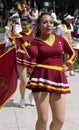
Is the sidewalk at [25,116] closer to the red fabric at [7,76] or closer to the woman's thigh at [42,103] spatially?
the red fabric at [7,76]

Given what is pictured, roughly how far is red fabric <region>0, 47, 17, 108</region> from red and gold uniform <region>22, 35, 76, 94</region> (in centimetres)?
84

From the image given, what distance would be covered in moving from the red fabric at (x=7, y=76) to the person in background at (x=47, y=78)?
0.84m

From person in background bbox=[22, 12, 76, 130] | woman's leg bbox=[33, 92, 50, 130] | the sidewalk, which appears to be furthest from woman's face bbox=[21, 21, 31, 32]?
woman's leg bbox=[33, 92, 50, 130]

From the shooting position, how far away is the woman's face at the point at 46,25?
15.1 feet

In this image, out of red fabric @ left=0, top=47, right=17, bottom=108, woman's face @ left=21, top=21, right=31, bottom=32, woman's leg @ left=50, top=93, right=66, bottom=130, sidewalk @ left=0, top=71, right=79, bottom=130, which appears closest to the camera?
woman's leg @ left=50, top=93, right=66, bottom=130

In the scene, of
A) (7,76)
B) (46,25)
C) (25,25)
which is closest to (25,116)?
Answer: (7,76)

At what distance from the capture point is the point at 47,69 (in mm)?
4613

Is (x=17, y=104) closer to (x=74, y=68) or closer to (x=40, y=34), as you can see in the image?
(x=40, y=34)

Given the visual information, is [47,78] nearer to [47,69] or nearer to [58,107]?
[47,69]

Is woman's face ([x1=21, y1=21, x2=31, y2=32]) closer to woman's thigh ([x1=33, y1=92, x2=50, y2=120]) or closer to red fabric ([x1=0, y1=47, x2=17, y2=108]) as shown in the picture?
red fabric ([x1=0, y1=47, x2=17, y2=108])

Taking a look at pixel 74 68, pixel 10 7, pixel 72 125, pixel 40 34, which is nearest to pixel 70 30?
pixel 74 68

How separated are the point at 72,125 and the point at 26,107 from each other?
1.37 m

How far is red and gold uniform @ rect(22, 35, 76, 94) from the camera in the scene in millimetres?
4594

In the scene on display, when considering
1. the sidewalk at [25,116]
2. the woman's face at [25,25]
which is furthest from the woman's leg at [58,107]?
the woman's face at [25,25]
